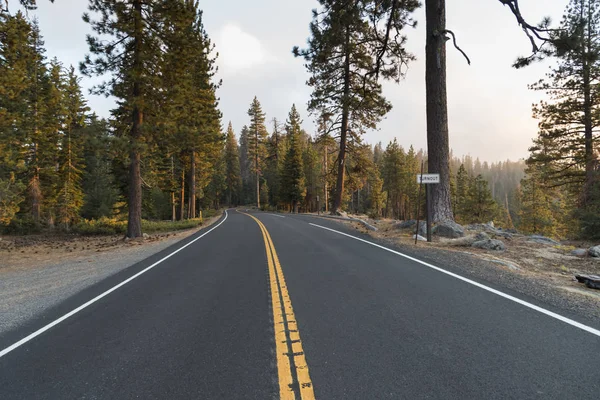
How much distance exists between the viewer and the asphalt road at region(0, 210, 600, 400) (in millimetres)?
2555

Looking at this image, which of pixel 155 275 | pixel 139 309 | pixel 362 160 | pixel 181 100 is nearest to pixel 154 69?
pixel 181 100

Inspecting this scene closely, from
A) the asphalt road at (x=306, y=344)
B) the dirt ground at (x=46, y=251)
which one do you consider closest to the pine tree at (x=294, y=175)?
the dirt ground at (x=46, y=251)

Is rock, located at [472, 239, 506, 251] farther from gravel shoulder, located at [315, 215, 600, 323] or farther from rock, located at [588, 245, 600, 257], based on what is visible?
rock, located at [588, 245, 600, 257]

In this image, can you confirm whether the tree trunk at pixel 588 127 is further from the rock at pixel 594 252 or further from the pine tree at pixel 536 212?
the pine tree at pixel 536 212

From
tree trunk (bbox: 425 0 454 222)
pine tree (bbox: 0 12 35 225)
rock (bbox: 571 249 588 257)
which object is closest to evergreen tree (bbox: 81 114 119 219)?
pine tree (bbox: 0 12 35 225)

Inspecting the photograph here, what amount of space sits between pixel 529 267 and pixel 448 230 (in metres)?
3.51

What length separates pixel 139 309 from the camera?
464cm

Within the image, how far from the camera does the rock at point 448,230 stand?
10180mm

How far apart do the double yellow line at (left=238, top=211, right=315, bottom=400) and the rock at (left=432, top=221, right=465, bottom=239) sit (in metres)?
7.39

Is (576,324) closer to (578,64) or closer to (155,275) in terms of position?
(155,275)

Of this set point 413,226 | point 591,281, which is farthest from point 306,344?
point 413,226

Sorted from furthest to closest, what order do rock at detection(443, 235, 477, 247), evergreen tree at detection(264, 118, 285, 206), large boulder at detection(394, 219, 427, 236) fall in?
evergreen tree at detection(264, 118, 285, 206) → large boulder at detection(394, 219, 427, 236) → rock at detection(443, 235, 477, 247)

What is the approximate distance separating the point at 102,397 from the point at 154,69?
14.7 meters

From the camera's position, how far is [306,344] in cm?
325
